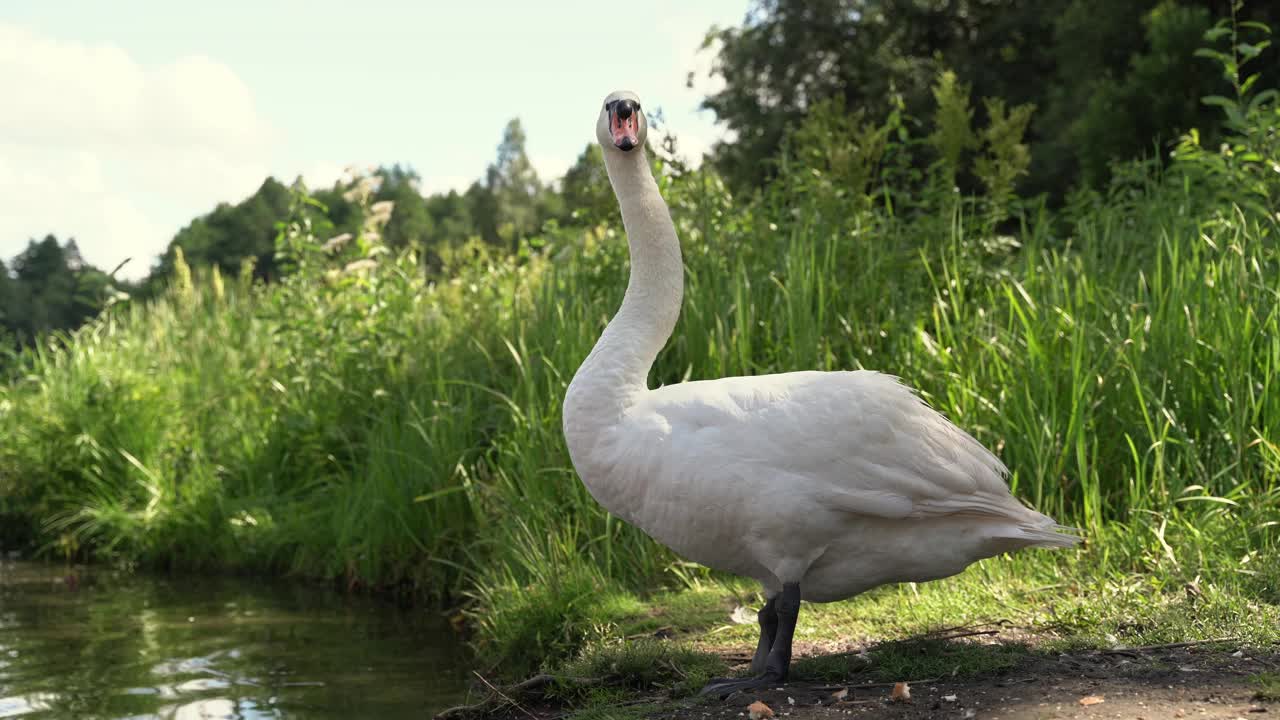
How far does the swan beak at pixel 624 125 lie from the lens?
3496 mm

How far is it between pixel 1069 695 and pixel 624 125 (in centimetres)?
212

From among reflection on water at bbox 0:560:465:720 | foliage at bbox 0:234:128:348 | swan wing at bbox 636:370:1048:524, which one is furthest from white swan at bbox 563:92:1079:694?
foliage at bbox 0:234:128:348

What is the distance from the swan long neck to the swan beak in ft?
0.44

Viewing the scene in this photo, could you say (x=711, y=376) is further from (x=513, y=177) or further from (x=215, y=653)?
(x=513, y=177)

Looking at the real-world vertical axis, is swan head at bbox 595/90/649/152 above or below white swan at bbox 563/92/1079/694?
above

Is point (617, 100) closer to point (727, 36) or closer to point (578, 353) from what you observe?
point (578, 353)

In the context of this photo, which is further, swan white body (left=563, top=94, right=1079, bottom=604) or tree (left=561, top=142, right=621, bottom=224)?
tree (left=561, top=142, right=621, bottom=224)

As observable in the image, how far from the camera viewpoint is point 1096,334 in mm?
5461

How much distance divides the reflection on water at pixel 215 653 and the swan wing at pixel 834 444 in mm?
2229

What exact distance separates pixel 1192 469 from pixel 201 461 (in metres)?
7.19

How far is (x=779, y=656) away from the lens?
Result: 330 centimetres

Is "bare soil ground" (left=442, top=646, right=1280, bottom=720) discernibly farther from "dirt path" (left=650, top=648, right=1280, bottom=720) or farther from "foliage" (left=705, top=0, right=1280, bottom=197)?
"foliage" (left=705, top=0, right=1280, bottom=197)

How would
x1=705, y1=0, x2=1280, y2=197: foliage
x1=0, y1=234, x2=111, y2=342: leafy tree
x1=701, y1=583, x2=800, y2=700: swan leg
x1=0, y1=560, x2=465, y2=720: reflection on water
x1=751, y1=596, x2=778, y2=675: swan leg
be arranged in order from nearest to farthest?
x1=701, y1=583, x2=800, y2=700: swan leg < x1=751, y1=596, x2=778, y2=675: swan leg < x1=0, y1=560, x2=465, y2=720: reflection on water < x1=0, y1=234, x2=111, y2=342: leafy tree < x1=705, y1=0, x2=1280, y2=197: foliage

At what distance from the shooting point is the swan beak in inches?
138
